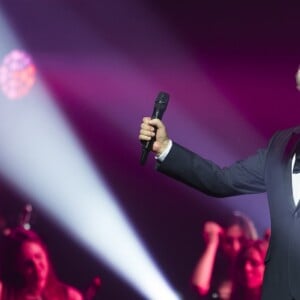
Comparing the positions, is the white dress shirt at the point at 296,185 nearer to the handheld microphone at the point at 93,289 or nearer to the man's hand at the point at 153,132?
the man's hand at the point at 153,132

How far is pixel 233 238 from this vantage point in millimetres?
2613

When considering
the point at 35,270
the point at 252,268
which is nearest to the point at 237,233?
the point at 252,268

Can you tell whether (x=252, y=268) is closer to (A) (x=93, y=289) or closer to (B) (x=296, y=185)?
(A) (x=93, y=289)

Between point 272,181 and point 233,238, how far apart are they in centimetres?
129

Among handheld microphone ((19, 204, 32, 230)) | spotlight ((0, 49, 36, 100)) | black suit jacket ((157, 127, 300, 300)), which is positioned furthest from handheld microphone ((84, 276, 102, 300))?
black suit jacket ((157, 127, 300, 300))

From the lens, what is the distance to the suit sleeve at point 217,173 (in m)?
1.47

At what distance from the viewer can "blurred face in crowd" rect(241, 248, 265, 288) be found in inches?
102

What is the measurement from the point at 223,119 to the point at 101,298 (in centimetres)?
94

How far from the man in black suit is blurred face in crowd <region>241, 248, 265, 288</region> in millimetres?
1172

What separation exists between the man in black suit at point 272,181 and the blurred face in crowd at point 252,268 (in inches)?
46.1

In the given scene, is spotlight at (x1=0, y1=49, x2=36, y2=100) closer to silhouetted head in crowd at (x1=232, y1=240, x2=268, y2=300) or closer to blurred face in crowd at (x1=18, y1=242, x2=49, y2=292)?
blurred face in crowd at (x1=18, y1=242, x2=49, y2=292)

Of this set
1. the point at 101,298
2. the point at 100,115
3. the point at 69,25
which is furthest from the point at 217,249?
the point at 69,25

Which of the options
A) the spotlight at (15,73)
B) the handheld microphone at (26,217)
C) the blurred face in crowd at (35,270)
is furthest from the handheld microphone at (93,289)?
the spotlight at (15,73)

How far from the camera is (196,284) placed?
8.52 ft
